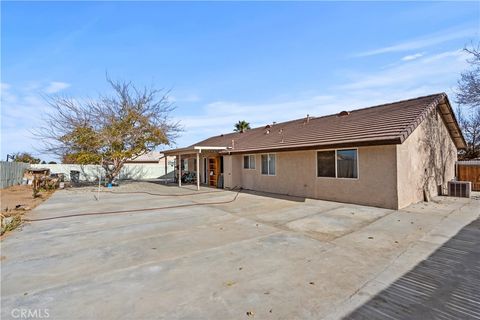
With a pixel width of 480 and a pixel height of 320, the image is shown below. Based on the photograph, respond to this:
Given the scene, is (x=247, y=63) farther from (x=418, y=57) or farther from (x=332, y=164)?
(x=418, y=57)

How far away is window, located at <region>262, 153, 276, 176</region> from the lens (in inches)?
539

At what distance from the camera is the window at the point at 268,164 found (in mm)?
13702

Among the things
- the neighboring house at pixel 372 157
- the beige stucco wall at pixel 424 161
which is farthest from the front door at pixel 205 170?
the beige stucco wall at pixel 424 161

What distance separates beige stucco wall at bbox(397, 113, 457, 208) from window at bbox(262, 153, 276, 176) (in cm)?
617

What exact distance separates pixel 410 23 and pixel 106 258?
1157 centimetres

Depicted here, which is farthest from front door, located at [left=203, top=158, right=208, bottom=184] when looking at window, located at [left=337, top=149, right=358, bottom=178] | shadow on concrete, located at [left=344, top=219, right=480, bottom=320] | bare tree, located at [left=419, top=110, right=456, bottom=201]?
shadow on concrete, located at [left=344, top=219, right=480, bottom=320]

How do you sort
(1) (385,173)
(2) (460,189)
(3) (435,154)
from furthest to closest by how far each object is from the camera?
(3) (435,154) → (2) (460,189) → (1) (385,173)

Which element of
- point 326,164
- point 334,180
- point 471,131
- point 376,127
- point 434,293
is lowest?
point 434,293

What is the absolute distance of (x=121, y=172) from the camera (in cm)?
2772

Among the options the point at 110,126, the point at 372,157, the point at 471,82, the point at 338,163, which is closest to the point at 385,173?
the point at 372,157

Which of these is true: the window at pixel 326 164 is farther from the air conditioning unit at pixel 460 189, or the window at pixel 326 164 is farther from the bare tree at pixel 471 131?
the bare tree at pixel 471 131

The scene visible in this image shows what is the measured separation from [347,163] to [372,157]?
1010 mm

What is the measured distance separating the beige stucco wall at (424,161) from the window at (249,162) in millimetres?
8128

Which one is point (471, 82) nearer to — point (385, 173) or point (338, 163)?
point (385, 173)
